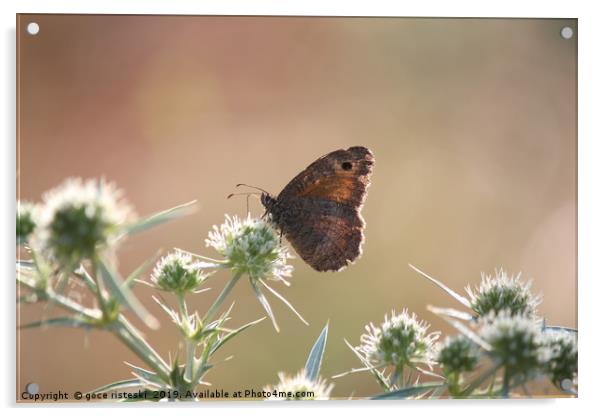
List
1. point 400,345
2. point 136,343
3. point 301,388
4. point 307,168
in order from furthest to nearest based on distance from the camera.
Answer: point 307,168 → point 301,388 → point 400,345 → point 136,343

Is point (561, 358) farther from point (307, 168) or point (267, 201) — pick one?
point (267, 201)

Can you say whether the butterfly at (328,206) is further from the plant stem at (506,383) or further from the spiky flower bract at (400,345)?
the plant stem at (506,383)

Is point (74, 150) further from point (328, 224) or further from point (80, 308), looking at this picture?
point (80, 308)

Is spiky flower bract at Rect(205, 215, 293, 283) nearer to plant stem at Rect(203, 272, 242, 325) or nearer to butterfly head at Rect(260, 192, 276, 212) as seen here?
plant stem at Rect(203, 272, 242, 325)

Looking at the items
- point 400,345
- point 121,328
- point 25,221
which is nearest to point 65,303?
point 121,328

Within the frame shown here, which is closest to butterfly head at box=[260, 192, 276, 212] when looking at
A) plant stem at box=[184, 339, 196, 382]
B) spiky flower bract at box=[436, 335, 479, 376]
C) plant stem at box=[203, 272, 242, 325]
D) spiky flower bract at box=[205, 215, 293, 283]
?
spiky flower bract at box=[205, 215, 293, 283]

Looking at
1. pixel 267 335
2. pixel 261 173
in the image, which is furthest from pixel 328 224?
pixel 267 335

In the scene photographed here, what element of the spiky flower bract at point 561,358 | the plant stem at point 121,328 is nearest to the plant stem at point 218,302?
the plant stem at point 121,328
